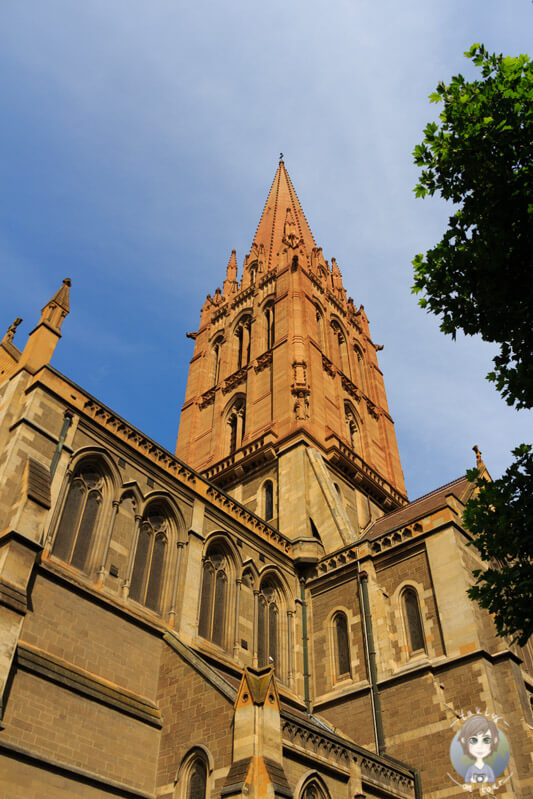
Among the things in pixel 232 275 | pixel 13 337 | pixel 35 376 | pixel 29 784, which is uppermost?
pixel 232 275

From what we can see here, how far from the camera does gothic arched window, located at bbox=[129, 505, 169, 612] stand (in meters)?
17.5

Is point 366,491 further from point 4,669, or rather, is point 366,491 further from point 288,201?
point 288,201

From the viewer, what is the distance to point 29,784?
12156 mm

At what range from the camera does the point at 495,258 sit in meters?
10.8

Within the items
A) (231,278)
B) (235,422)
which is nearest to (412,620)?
(235,422)

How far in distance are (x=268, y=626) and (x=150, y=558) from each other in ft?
17.0

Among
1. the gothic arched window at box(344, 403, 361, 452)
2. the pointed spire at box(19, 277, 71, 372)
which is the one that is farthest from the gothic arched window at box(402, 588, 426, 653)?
the gothic arched window at box(344, 403, 361, 452)

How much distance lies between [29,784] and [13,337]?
45.4ft

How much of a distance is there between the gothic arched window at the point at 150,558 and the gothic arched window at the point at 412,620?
23.9 feet

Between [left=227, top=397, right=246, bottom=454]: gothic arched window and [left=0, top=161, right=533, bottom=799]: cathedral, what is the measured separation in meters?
4.71

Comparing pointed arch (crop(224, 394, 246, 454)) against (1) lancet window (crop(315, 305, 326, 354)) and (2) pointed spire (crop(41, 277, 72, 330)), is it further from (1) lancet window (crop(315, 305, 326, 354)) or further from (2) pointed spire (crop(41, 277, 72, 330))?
(2) pointed spire (crop(41, 277, 72, 330))

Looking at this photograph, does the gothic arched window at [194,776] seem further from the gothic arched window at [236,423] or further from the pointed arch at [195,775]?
the gothic arched window at [236,423]

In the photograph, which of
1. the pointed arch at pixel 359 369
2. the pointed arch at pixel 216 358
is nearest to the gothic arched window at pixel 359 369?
the pointed arch at pixel 359 369

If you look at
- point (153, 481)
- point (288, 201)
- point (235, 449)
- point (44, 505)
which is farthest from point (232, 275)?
point (44, 505)
